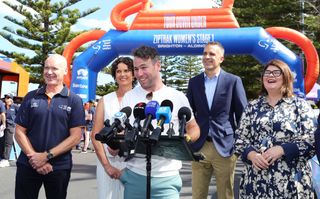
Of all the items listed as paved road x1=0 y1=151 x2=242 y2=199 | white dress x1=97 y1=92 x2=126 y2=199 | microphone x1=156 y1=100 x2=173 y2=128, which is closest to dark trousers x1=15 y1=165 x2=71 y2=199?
white dress x1=97 y1=92 x2=126 y2=199

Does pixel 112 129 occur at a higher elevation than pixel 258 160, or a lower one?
higher

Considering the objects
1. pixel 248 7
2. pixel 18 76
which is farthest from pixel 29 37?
pixel 248 7

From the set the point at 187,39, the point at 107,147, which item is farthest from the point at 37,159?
the point at 187,39

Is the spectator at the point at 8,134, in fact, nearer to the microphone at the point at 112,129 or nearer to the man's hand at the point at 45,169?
the man's hand at the point at 45,169

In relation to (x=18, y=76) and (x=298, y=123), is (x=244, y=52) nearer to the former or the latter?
(x=298, y=123)

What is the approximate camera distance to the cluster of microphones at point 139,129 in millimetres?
2070

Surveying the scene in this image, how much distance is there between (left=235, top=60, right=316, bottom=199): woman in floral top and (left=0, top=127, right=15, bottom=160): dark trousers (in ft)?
27.3

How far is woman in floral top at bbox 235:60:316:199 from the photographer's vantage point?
2.85 m

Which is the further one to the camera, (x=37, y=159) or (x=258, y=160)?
(x=37, y=159)

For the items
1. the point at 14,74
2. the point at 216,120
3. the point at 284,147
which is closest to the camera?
the point at 284,147

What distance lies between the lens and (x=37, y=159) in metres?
3.18

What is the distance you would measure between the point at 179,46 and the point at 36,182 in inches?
296

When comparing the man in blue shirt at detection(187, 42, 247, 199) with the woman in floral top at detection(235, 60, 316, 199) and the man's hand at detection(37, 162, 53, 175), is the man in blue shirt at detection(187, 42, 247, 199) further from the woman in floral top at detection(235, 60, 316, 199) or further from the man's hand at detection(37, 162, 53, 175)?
the man's hand at detection(37, 162, 53, 175)

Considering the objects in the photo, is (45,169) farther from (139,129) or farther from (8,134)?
(8,134)
